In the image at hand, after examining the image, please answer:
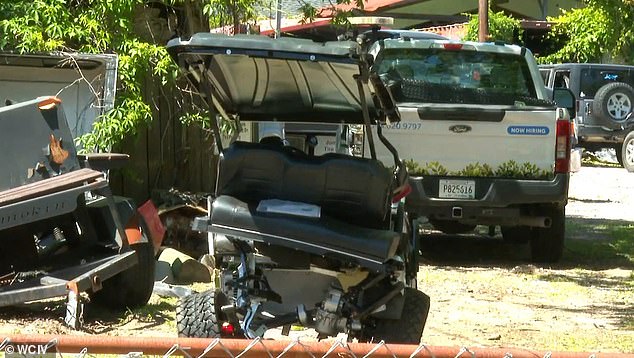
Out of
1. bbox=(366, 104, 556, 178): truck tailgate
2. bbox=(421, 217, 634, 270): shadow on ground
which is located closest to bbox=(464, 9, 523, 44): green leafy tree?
bbox=(421, 217, 634, 270): shadow on ground

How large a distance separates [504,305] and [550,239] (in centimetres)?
247

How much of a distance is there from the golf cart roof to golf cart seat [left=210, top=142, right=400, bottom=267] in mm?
413

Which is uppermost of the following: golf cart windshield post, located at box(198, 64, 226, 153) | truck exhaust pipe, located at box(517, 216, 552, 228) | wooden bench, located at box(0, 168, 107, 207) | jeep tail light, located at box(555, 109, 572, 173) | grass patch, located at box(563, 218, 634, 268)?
golf cart windshield post, located at box(198, 64, 226, 153)

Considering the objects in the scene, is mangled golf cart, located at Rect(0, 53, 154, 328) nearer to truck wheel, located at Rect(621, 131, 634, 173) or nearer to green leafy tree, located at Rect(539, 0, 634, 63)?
green leafy tree, located at Rect(539, 0, 634, 63)

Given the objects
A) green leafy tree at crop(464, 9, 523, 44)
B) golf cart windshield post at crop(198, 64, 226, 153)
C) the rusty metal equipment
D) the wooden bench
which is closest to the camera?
golf cart windshield post at crop(198, 64, 226, 153)

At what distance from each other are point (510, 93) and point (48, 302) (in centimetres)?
504

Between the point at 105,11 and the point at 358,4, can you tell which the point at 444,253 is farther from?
the point at 105,11

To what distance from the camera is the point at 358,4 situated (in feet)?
36.9

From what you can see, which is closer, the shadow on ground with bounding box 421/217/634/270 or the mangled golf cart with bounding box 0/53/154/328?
the mangled golf cart with bounding box 0/53/154/328

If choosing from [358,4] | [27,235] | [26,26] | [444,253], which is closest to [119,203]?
[27,235]

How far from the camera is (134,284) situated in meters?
7.97

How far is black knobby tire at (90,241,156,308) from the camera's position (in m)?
7.93

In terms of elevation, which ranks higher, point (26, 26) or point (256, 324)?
point (26, 26)
